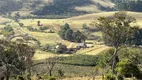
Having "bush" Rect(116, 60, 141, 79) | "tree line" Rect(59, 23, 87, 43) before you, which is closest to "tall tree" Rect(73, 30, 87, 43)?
"tree line" Rect(59, 23, 87, 43)

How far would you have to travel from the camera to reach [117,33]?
51.0 meters

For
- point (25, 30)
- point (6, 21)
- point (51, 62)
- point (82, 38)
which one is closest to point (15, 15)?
point (6, 21)

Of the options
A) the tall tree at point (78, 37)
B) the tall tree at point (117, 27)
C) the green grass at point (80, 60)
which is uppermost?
the tall tree at point (117, 27)

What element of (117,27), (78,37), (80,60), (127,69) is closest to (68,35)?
(78,37)

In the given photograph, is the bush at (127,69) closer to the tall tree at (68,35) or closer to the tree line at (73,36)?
the tree line at (73,36)

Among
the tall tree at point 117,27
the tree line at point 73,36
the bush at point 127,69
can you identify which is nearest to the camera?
the bush at point 127,69

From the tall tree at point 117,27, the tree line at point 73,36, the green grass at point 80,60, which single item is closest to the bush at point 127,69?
the tall tree at point 117,27

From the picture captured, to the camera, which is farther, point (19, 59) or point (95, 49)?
point (95, 49)

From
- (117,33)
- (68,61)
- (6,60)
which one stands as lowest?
(68,61)

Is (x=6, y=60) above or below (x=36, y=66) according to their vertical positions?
above

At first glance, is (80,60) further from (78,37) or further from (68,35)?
(68,35)

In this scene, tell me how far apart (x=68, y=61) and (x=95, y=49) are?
75.6ft

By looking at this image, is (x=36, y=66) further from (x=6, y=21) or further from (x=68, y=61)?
(x=6, y=21)

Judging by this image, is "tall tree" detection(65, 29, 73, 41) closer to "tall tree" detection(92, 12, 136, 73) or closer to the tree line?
the tree line
